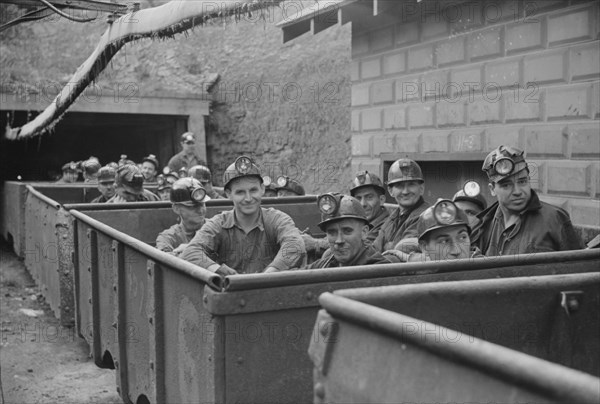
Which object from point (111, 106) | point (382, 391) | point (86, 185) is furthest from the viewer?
point (111, 106)

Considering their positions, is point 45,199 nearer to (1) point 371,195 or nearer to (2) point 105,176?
(2) point 105,176

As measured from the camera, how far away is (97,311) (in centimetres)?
555

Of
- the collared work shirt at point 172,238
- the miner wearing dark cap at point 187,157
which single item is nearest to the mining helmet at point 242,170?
the collared work shirt at point 172,238

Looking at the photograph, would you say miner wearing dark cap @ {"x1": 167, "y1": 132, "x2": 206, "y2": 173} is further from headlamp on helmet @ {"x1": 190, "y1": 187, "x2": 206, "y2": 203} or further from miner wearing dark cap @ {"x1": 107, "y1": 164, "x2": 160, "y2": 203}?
headlamp on helmet @ {"x1": 190, "y1": 187, "x2": 206, "y2": 203}

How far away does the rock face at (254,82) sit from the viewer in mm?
16891

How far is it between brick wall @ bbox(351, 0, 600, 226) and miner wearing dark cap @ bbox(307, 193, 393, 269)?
125 inches

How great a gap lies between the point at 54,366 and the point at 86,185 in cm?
532

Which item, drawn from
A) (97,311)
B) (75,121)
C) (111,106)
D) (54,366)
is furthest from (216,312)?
(75,121)

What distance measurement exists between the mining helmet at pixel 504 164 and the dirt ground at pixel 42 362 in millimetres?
3519

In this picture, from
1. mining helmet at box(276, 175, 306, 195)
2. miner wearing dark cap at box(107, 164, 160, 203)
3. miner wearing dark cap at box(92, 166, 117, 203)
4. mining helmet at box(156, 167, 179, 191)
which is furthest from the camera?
mining helmet at box(156, 167, 179, 191)

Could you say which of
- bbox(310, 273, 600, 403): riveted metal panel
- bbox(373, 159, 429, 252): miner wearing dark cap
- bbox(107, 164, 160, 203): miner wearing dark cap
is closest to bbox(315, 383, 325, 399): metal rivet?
bbox(310, 273, 600, 403): riveted metal panel

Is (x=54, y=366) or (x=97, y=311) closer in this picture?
(x=97, y=311)

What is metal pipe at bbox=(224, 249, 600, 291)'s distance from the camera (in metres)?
2.75

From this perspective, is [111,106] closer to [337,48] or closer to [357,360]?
[337,48]
